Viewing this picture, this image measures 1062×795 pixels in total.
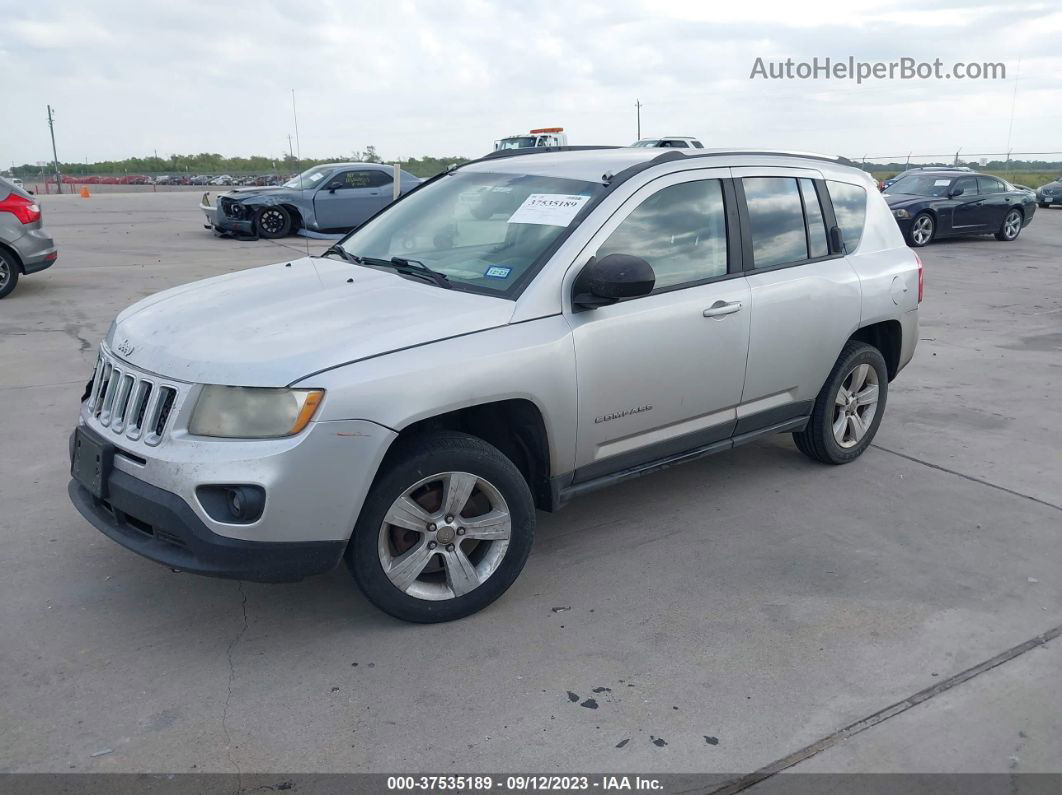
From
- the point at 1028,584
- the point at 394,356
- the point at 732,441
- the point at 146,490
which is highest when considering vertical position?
the point at 394,356

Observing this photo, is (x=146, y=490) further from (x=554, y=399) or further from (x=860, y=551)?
(x=860, y=551)

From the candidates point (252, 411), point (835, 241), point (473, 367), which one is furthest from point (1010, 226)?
point (252, 411)

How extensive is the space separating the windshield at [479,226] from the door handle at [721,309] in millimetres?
762

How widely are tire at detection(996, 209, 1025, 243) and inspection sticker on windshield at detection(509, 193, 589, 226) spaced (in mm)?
18019

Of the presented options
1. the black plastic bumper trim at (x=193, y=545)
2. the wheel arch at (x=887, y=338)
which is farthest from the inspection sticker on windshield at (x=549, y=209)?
the wheel arch at (x=887, y=338)

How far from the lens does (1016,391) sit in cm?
725

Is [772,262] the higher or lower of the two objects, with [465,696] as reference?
higher

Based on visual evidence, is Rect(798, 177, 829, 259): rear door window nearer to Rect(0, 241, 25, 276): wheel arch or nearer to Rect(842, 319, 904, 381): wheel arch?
Rect(842, 319, 904, 381): wheel arch

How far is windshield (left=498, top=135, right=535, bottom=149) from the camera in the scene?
79.3 feet

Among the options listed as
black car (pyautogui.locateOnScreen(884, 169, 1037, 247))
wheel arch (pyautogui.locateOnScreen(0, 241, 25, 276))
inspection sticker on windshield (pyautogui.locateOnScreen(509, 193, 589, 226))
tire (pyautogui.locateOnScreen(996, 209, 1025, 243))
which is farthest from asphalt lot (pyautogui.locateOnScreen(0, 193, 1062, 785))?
tire (pyautogui.locateOnScreen(996, 209, 1025, 243))

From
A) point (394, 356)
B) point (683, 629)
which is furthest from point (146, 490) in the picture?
point (683, 629)

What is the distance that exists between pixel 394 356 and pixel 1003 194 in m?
19.3

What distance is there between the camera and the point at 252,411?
3246 mm

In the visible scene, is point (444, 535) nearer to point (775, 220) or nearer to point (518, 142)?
point (775, 220)
